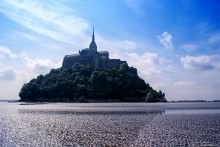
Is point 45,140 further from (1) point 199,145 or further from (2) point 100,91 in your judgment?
(2) point 100,91

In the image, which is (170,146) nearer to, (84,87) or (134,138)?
(134,138)

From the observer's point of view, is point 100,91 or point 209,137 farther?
point 100,91

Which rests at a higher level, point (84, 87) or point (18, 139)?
point (84, 87)

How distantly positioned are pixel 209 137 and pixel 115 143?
9.59 m

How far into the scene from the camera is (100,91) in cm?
19950

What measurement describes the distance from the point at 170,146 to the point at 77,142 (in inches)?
325

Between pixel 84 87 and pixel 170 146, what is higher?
pixel 84 87

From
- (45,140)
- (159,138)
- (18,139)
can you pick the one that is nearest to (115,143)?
(159,138)

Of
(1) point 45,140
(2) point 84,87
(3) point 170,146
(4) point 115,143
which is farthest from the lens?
(2) point 84,87

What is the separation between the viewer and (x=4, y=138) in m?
27.4

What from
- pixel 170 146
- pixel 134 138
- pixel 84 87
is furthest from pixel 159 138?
pixel 84 87

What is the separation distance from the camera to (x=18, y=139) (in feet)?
89.3

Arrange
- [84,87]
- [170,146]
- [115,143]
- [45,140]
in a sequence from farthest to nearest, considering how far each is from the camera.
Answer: [84,87], [45,140], [115,143], [170,146]

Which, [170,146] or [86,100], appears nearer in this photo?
[170,146]
